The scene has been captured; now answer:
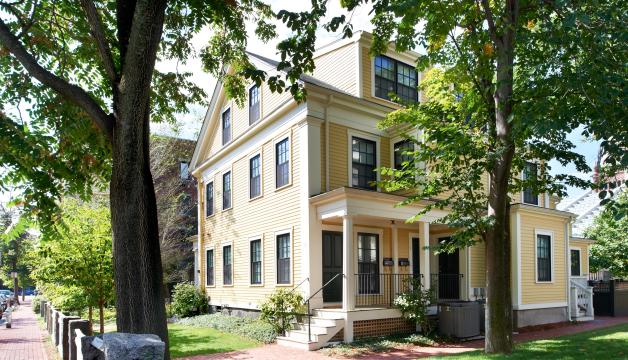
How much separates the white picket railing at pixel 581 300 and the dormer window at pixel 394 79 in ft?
32.0

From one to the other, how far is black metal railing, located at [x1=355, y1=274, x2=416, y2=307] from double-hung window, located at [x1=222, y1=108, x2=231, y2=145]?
8975 mm

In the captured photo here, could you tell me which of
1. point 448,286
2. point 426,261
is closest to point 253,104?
point 426,261

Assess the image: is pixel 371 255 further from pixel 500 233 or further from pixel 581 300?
pixel 581 300

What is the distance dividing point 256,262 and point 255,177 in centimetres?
307

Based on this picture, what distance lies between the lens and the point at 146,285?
5938mm

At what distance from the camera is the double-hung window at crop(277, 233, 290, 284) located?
1619 centimetres

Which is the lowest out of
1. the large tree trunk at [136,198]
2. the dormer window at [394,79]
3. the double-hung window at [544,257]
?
the double-hung window at [544,257]

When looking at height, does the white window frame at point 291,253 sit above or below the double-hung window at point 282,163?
below

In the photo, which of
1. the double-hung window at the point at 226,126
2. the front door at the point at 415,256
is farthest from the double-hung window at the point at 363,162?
the double-hung window at the point at 226,126

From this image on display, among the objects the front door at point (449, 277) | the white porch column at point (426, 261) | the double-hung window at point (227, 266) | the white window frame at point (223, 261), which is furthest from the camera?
the double-hung window at point (227, 266)

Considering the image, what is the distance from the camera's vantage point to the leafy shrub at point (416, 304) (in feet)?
47.3

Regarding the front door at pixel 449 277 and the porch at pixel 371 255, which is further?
the front door at pixel 449 277

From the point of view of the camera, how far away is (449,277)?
61.7ft

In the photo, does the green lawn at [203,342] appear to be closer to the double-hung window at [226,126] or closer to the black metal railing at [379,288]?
the black metal railing at [379,288]
